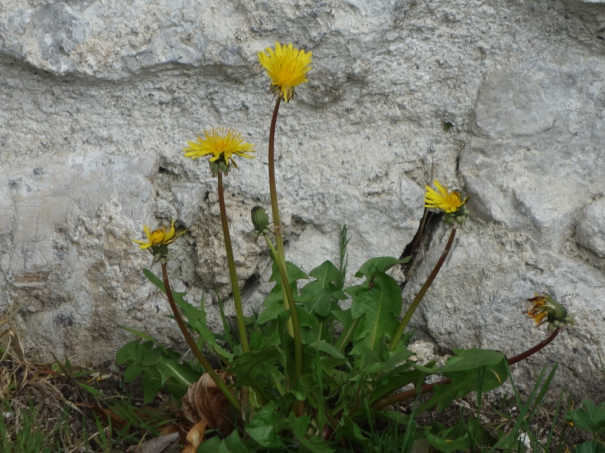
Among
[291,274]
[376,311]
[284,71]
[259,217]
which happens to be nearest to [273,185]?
[259,217]

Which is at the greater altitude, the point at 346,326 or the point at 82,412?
the point at 346,326

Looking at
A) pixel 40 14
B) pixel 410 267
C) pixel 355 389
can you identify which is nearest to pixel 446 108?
pixel 410 267

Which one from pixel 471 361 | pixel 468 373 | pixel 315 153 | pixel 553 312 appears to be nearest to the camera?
pixel 553 312

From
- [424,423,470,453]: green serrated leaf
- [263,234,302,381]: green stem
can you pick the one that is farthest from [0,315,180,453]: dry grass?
[424,423,470,453]: green serrated leaf

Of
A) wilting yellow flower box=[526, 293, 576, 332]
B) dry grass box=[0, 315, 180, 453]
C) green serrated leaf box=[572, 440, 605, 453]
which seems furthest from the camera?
dry grass box=[0, 315, 180, 453]

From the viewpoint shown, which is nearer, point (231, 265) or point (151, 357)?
point (231, 265)

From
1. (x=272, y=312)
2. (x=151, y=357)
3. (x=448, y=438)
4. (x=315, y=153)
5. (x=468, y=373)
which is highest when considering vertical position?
(x=315, y=153)

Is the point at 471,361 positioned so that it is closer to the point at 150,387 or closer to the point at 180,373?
the point at 180,373

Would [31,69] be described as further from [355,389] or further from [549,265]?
[549,265]

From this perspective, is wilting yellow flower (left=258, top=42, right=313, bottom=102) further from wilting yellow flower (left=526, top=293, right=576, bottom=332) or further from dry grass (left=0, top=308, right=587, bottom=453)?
dry grass (left=0, top=308, right=587, bottom=453)

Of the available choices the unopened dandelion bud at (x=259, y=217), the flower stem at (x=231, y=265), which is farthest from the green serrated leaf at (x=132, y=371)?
the unopened dandelion bud at (x=259, y=217)
